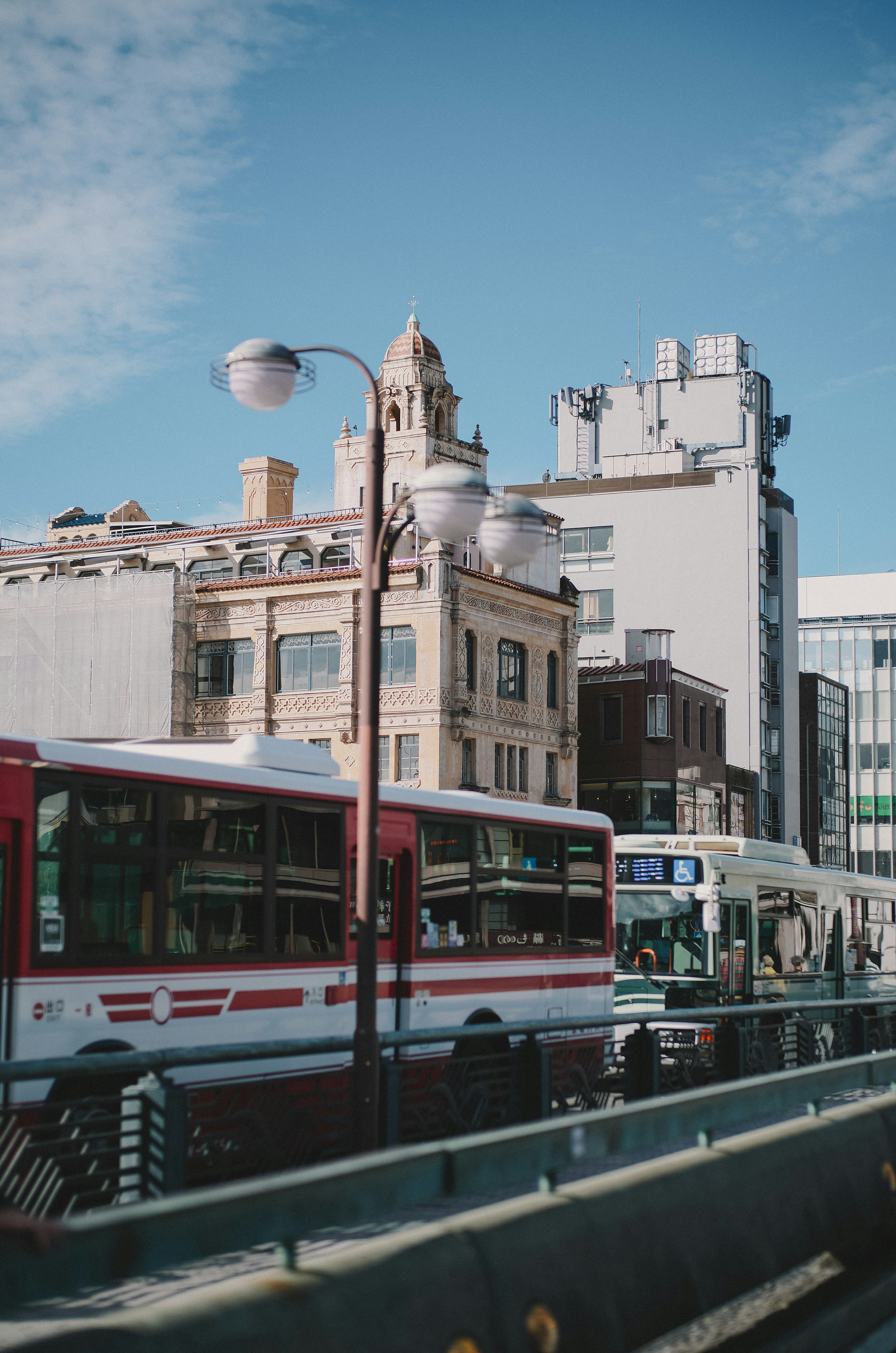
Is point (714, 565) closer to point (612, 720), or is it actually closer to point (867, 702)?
point (612, 720)

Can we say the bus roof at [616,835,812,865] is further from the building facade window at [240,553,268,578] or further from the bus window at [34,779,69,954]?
the building facade window at [240,553,268,578]

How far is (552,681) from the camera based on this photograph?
59.1 m

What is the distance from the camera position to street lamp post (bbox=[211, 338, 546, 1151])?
9.46 meters

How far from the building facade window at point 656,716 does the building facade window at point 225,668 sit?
17.7m

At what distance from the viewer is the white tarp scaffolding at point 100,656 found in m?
56.8

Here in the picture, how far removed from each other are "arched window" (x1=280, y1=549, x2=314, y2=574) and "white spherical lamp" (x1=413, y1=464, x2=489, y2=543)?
2011 inches

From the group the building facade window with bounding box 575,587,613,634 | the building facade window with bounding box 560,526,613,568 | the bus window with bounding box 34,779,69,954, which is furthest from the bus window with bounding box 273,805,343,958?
the building facade window with bounding box 560,526,613,568

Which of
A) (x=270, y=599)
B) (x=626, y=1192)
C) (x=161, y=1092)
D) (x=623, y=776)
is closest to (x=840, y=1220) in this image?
(x=626, y=1192)

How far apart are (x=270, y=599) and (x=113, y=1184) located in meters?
49.1

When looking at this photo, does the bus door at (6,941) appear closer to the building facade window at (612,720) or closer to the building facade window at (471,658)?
the building facade window at (471,658)

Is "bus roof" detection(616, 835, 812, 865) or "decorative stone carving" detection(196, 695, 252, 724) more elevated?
"decorative stone carving" detection(196, 695, 252, 724)

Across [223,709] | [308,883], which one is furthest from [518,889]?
[223,709]

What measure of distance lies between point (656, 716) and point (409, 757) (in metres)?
15.4

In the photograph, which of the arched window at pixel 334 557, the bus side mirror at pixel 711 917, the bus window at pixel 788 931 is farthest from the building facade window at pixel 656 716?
the bus side mirror at pixel 711 917
